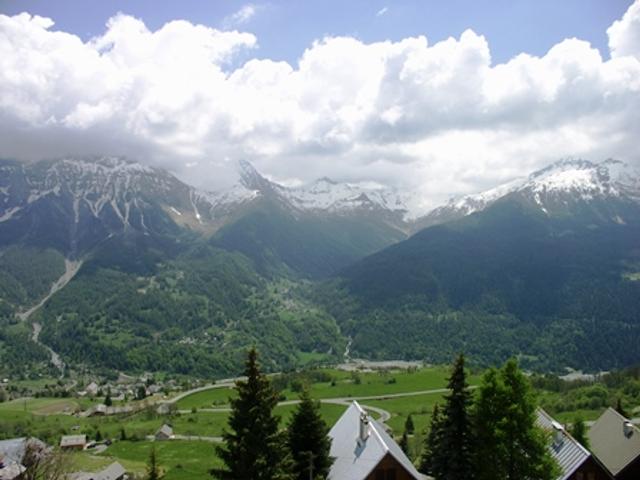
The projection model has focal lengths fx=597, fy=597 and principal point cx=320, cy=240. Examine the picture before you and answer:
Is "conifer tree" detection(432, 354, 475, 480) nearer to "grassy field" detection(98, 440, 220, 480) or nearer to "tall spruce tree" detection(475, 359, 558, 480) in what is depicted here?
"tall spruce tree" detection(475, 359, 558, 480)

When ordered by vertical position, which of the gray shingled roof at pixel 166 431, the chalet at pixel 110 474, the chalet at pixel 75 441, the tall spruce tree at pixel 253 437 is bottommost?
the gray shingled roof at pixel 166 431

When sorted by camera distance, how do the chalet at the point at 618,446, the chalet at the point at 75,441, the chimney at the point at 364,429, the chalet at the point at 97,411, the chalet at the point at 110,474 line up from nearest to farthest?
1. the chimney at the point at 364,429
2. the chalet at the point at 618,446
3. the chalet at the point at 110,474
4. the chalet at the point at 75,441
5. the chalet at the point at 97,411

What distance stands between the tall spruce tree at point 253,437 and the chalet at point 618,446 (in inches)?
1208

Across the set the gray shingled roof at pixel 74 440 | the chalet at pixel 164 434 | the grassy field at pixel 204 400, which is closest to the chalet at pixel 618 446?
the chalet at pixel 164 434

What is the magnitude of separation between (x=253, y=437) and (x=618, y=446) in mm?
35533

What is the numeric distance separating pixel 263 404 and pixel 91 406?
173439mm

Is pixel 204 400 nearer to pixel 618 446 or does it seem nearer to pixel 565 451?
pixel 618 446

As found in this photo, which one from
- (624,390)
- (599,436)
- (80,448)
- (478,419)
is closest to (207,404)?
(80,448)

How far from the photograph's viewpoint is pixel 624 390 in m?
130

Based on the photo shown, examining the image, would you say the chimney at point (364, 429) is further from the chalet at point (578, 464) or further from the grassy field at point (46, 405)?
the grassy field at point (46, 405)

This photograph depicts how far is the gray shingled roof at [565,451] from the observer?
41.5 metres

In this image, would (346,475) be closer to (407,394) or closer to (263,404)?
(263,404)

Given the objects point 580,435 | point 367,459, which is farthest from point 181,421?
point 367,459

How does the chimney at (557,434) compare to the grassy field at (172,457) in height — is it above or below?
above
